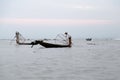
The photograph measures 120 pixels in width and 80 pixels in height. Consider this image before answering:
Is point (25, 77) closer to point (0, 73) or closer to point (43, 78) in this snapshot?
point (43, 78)

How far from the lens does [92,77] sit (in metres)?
18.4

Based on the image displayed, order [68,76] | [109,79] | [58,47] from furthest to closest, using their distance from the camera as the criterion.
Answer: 1. [58,47]
2. [68,76]
3. [109,79]

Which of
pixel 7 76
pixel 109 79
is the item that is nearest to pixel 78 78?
pixel 109 79

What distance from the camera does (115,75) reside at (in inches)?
758

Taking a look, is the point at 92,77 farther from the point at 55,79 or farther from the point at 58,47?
the point at 58,47

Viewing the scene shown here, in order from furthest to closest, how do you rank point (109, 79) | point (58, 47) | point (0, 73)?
1. point (58, 47)
2. point (0, 73)
3. point (109, 79)

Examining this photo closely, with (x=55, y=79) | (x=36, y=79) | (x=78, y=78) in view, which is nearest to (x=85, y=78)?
(x=78, y=78)

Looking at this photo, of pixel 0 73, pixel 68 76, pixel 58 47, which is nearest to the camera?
pixel 68 76

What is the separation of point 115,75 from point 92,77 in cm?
181

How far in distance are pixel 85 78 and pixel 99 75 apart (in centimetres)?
158

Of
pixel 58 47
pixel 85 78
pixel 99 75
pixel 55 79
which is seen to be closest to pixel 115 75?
pixel 99 75

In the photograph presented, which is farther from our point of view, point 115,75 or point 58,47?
point 58,47

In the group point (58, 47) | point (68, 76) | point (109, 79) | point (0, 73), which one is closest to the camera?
point (109, 79)

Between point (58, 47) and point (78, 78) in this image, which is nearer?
point (78, 78)
